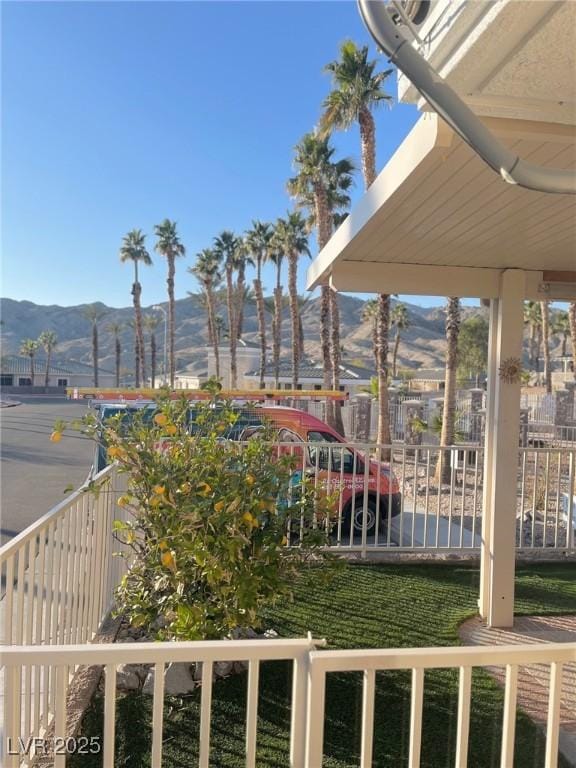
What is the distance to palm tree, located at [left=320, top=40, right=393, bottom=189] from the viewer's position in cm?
1465

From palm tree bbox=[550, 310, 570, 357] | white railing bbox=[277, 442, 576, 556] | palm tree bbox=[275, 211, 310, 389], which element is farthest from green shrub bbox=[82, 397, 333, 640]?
palm tree bbox=[550, 310, 570, 357]

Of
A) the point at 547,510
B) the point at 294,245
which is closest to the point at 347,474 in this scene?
the point at 547,510

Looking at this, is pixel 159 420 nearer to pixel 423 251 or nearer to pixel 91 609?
pixel 91 609

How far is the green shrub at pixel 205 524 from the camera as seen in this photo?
8.04 feet

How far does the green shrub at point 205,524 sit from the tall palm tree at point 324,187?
626 inches

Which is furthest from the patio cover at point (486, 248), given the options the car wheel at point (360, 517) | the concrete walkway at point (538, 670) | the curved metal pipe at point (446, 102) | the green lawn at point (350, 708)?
the car wheel at point (360, 517)

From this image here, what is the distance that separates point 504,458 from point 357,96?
13405 millimetres

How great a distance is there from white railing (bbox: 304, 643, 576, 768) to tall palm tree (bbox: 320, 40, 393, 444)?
13067mm

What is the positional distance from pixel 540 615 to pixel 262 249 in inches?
1222

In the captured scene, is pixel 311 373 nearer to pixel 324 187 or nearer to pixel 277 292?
pixel 277 292

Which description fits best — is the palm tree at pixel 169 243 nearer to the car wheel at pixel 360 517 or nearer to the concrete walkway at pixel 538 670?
the car wheel at pixel 360 517

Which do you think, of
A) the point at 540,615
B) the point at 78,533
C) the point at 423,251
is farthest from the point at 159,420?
the point at 540,615

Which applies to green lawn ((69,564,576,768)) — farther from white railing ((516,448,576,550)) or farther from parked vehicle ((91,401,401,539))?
parked vehicle ((91,401,401,539))

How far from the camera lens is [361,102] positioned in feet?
48.1
